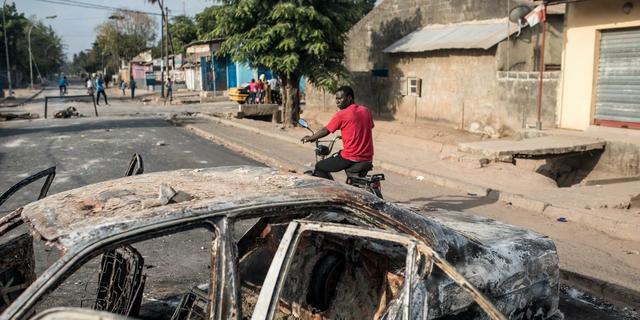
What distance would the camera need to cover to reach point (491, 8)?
18.9 metres

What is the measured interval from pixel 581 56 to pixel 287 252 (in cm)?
1266

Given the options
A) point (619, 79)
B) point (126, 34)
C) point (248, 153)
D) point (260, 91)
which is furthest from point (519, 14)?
point (126, 34)

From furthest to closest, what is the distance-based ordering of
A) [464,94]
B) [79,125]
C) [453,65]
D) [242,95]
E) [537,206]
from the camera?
[242,95]
[79,125]
[453,65]
[464,94]
[537,206]

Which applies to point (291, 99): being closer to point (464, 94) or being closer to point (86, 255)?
point (464, 94)

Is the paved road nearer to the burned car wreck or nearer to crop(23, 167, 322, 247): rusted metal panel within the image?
the burned car wreck

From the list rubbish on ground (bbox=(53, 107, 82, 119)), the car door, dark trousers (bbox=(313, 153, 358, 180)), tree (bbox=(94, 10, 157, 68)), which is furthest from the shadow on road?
tree (bbox=(94, 10, 157, 68))

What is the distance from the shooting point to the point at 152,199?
8.47 ft

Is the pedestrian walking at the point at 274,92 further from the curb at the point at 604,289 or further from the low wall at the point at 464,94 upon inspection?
the curb at the point at 604,289

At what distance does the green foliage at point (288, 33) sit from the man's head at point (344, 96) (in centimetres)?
1119

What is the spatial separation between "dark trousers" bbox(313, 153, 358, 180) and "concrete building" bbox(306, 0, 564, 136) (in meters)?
9.07

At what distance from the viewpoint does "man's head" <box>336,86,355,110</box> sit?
6625mm

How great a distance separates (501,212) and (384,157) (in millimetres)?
4819

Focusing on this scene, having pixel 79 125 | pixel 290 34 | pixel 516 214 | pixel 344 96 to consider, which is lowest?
pixel 516 214

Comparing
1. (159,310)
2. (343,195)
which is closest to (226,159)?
(159,310)
